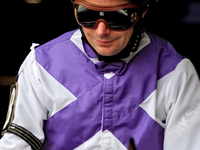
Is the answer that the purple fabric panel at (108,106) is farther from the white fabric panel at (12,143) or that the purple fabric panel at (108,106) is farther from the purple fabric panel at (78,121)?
the white fabric panel at (12,143)

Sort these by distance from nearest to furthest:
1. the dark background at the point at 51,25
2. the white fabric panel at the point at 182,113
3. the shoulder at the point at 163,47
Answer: the white fabric panel at the point at 182,113
the shoulder at the point at 163,47
the dark background at the point at 51,25

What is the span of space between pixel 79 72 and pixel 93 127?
0.24m

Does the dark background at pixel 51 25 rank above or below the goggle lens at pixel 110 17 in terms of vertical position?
below

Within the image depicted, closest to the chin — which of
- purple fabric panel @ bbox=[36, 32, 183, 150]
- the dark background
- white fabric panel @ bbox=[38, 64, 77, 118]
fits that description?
purple fabric panel @ bbox=[36, 32, 183, 150]

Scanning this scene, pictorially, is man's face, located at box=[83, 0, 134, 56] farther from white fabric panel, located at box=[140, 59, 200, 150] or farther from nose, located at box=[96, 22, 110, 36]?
white fabric panel, located at box=[140, 59, 200, 150]

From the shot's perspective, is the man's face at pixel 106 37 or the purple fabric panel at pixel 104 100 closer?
the man's face at pixel 106 37

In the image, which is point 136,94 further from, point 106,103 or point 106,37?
point 106,37

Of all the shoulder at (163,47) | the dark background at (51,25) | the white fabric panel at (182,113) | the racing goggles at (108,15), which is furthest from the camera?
the dark background at (51,25)

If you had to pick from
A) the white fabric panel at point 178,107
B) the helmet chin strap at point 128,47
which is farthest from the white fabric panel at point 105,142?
the helmet chin strap at point 128,47

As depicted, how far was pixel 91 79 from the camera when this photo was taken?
1.29m

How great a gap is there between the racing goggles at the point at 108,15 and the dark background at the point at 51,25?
0.58 meters

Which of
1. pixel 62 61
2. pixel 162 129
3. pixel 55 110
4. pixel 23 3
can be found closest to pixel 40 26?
pixel 23 3

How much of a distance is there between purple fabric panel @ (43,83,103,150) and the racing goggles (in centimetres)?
27

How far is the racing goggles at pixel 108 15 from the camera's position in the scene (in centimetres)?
110
